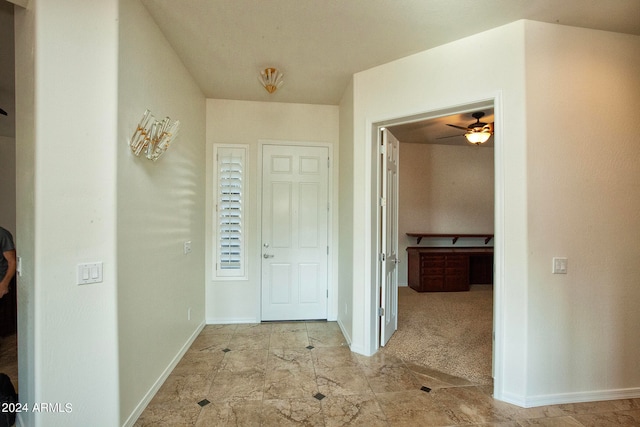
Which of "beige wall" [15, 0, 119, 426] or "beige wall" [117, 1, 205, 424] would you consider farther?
"beige wall" [117, 1, 205, 424]

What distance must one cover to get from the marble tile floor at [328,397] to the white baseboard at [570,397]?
1.3 inches

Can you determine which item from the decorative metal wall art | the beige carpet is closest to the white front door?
the beige carpet

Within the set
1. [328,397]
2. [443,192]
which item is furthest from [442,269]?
[328,397]

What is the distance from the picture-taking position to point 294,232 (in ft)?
11.5

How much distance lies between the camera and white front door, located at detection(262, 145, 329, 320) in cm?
348

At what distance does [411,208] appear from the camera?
5.50 m

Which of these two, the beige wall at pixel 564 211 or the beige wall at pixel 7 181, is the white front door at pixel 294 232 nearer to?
the beige wall at pixel 564 211

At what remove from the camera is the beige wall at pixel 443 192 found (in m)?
5.49

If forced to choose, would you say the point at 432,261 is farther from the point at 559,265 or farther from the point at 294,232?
the point at 559,265

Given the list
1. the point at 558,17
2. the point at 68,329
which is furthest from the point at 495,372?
the point at 68,329

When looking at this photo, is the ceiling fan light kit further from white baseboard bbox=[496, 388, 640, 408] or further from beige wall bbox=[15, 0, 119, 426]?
beige wall bbox=[15, 0, 119, 426]

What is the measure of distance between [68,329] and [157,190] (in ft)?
3.40

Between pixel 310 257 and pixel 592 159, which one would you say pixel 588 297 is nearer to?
pixel 592 159

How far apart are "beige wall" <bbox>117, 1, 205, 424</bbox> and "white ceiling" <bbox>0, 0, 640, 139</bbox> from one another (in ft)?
1.01
